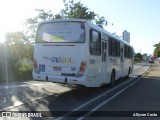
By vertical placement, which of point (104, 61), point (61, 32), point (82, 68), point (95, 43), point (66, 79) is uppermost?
point (61, 32)

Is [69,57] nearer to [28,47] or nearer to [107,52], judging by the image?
[107,52]

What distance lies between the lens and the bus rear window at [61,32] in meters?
13.4

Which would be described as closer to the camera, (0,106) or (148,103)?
(0,106)

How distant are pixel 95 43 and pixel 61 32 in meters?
1.59

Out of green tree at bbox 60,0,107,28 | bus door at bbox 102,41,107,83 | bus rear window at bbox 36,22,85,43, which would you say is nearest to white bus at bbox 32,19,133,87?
bus rear window at bbox 36,22,85,43

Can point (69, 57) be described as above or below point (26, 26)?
below

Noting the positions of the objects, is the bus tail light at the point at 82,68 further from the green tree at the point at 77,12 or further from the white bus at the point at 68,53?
the green tree at the point at 77,12

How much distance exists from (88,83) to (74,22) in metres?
2.50

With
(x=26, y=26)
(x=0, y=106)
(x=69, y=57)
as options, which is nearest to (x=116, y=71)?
(x=69, y=57)

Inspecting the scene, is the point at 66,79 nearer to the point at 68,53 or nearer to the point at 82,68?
the point at 82,68

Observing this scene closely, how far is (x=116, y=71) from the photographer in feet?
65.1

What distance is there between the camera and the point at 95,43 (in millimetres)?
→ 14273

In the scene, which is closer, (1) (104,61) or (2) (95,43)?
(2) (95,43)

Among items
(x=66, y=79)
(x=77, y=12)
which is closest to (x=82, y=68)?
(x=66, y=79)
